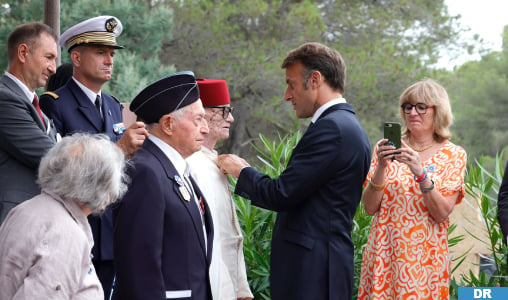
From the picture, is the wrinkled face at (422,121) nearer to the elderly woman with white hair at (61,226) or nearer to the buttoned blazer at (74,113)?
the buttoned blazer at (74,113)

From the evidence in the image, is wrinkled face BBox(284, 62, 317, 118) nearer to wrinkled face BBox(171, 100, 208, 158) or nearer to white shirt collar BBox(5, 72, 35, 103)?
wrinkled face BBox(171, 100, 208, 158)

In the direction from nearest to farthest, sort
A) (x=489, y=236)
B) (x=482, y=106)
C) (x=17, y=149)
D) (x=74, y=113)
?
(x=17, y=149) < (x=74, y=113) < (x=489, y=236) < (x=482, y=106)

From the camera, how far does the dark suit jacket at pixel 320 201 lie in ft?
11.9

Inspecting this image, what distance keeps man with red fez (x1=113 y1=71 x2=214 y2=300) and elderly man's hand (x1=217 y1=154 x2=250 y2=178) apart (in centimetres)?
63

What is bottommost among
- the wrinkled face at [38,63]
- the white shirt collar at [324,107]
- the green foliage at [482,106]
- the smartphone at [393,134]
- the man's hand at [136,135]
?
the green foliage at [482,106]

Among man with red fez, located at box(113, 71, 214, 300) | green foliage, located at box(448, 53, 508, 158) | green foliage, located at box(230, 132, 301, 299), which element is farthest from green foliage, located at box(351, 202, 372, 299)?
green foliage, located at box(448, 53, 508, 158)

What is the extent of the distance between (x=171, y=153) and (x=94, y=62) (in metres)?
1.25

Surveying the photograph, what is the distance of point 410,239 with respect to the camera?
437 centimetres

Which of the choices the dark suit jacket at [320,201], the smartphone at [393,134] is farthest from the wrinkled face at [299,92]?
the smartphone at [393,134]

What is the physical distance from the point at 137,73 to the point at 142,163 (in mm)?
11845

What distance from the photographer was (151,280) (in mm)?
2814

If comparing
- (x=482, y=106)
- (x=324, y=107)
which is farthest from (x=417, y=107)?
(x=482, y=106)

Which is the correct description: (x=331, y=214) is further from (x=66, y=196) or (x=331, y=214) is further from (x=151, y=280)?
(x=66, y=196)

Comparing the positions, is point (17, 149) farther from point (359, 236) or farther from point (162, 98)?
point (359, 236)
